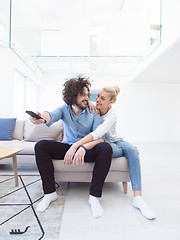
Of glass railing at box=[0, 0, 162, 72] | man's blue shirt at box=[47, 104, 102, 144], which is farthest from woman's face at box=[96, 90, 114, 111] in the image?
glass railing at box=[0, 0, 162, 72]

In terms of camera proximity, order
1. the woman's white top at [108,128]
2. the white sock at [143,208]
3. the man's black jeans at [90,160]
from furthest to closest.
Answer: the woman's white top at [108,128] → the man's black jeans at [90,160] → the white sock at [143,208]

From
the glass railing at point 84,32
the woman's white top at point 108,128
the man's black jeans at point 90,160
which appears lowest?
the man's black jeans at point 90,160

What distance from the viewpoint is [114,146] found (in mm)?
1543

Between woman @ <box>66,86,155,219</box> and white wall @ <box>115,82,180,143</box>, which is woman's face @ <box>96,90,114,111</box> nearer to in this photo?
woman @ <box>66,86,155,219</box>

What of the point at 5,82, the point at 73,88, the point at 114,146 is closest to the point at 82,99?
the point at 73,88

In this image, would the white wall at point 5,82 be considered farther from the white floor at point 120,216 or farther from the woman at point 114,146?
the woman at point 114,146

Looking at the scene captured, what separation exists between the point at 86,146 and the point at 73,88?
0.55 meters

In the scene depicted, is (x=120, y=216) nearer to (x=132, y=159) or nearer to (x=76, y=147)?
(x=132, y=159)

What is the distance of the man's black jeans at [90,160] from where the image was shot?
1304mm

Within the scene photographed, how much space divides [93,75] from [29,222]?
573cm

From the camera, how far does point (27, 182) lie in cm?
182

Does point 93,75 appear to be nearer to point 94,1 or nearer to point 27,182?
point 94,1

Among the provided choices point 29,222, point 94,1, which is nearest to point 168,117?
point 94,1

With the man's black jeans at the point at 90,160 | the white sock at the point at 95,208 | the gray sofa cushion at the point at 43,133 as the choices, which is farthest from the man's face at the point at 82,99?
the gray sofa cushion at the point at 43,133
